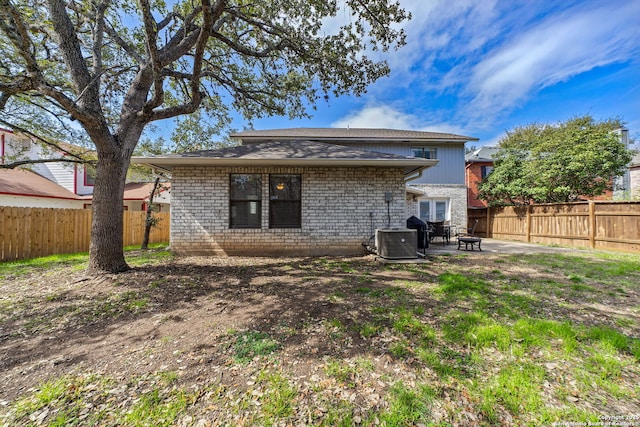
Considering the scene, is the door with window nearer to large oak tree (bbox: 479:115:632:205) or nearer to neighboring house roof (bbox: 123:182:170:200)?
large oak tree (bbox: 479:115:632:205)

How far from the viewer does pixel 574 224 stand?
10.3 meters

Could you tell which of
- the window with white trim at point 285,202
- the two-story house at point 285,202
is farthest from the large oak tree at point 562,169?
the window with white trim at point 285,202

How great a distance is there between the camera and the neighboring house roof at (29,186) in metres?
11.2

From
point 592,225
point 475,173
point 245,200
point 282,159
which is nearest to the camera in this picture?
point 282,159

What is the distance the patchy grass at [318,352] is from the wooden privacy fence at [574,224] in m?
5.97

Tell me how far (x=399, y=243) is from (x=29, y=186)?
1755 cm

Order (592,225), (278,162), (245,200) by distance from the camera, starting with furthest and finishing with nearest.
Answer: (592,225), (245,200), (278,162)

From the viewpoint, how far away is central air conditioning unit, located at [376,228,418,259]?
21.0 feet

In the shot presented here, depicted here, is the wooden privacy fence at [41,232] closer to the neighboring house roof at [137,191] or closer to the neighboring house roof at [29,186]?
the neighboring house roof at [29,186]

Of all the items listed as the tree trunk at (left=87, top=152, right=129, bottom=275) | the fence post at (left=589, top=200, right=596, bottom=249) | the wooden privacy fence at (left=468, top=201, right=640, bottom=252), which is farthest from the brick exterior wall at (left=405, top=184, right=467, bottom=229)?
the tree trunk at (left=87, top=152, right=129, bottom=275)

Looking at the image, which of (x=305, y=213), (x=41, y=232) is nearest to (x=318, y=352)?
(x=305, y=213)

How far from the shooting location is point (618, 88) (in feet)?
42.3

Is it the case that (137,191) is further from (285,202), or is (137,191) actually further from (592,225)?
(592,225)

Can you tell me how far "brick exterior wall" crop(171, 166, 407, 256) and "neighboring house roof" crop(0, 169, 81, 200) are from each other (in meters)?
9.46
